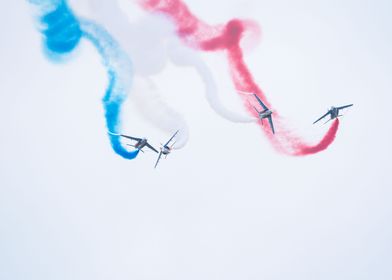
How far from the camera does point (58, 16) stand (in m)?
25.3

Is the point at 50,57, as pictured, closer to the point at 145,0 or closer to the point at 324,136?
the point at 145,0

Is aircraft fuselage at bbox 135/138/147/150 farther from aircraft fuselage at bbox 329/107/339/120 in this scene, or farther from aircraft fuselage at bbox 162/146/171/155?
aircraft fuselage at bbox 329/107/339/120

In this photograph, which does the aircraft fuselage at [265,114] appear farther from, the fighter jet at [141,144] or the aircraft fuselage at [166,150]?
the fighter jet at [141,144]

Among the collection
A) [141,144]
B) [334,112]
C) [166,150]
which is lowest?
[141,144]

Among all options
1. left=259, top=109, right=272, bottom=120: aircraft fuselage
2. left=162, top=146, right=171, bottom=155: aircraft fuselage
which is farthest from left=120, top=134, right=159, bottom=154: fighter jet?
left=259, top=109, right=272, bottom=120: aircraft fuselage

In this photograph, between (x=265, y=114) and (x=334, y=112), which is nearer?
(x=265, y=114)

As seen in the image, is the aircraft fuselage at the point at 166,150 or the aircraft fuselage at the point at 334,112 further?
the aircraft fuselage at the point at 334,112

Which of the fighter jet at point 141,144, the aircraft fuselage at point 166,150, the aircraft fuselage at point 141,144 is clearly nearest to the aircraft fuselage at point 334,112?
the aircraft fuselage at point 166,150

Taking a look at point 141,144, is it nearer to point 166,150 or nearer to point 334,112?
point 166,150

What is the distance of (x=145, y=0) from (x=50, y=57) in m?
8.00

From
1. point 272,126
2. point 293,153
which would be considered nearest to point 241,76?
point 272,126

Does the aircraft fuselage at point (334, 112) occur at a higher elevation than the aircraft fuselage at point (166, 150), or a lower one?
higher

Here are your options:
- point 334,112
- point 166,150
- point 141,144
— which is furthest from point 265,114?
point 141,144

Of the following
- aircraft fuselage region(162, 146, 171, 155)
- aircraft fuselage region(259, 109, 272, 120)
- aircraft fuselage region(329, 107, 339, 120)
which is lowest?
aircraft fuselage region(162, 146, 171, 155)
